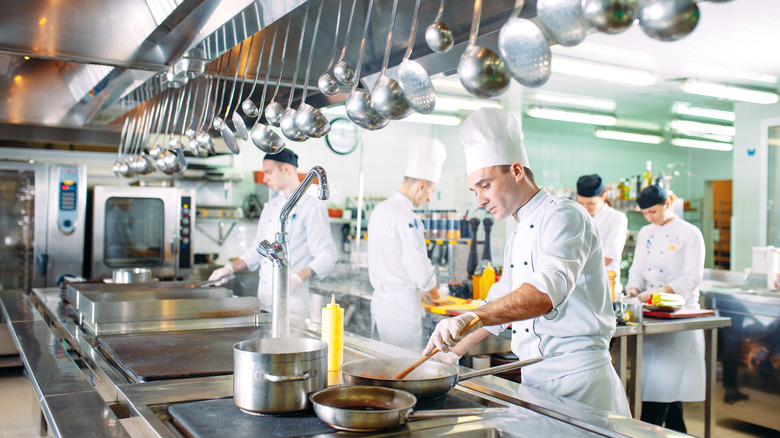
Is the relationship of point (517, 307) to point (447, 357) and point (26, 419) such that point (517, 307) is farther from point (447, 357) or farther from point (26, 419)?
point (26, 419)

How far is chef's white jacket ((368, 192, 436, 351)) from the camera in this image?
142 inches

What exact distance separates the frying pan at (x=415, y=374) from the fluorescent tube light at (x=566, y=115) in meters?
7.29

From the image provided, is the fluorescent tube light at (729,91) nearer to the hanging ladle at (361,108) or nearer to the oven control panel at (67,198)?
the hanging ladle at (361,108)

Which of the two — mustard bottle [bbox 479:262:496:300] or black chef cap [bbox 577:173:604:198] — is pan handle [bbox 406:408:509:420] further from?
black chef cap [bbox 577:173:604:198]

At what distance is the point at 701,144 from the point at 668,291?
8270mm

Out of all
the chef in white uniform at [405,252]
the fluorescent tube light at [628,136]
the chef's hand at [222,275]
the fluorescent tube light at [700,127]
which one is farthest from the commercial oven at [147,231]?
the fluorescent tube light at [700,127]

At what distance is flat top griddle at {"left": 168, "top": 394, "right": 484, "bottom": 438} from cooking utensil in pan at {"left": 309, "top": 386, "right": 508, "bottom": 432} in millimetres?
32

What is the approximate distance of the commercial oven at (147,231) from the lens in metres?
6.01

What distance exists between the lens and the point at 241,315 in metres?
2.75

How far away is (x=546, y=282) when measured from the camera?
5.66 feet

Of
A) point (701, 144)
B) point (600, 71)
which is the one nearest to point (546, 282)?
point (600, 71)

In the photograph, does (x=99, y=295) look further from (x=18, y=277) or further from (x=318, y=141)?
(x=318, y=141)

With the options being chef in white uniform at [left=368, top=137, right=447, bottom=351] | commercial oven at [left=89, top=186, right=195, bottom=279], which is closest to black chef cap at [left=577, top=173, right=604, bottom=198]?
chef in white uniform at [left=368, top=137, right=447, bottom=351]

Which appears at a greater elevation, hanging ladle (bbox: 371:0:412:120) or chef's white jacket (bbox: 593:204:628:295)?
hanging ladle (bbox: 371:0:412:120)
